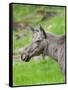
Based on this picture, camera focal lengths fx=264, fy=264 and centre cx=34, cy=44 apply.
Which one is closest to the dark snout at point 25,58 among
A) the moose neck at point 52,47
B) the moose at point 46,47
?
the moose at point 46,47

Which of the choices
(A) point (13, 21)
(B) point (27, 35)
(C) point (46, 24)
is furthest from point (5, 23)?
(C) point (46, 24)

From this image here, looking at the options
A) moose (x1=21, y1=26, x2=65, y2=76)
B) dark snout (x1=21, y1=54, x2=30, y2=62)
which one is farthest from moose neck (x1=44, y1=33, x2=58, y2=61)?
dark snout (x1=21, y1=54, x2=30, y2=62)

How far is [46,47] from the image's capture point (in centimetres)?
231

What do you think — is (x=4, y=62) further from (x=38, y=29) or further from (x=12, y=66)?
→ (x=38, y=29)

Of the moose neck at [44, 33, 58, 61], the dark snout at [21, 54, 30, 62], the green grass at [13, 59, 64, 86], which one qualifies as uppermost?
the moose neck at [44, 33, 58, 61]

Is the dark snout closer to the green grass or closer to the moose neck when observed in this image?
the green grass

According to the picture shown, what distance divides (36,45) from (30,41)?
0.21 feet

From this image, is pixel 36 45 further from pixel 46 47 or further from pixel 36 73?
pixel 36 73

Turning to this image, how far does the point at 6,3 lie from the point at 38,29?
1.16ft

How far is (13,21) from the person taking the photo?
2.23 m

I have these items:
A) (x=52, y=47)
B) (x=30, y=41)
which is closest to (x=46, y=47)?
(x=52, y=47)

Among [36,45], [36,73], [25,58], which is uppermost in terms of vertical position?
[36,45]

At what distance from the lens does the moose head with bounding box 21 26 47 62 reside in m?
2.25

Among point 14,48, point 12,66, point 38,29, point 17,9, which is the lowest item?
point 12,66
